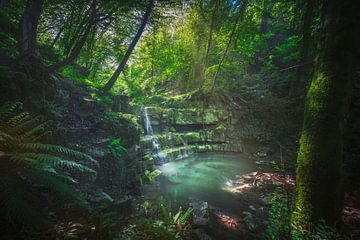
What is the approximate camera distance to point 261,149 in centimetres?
943

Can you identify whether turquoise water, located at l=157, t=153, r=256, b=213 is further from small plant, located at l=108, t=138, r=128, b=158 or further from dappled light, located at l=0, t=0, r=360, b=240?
small plant, located at l=108, t=138, r=128, b=158

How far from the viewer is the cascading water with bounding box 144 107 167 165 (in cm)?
852

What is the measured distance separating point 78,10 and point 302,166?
329 inches

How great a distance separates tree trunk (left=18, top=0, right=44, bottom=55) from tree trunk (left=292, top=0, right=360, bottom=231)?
252 inches

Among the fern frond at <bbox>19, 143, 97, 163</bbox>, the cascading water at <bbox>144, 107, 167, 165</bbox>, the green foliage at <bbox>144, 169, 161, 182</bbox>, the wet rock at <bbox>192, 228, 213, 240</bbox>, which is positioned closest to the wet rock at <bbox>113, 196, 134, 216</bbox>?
the wet rock at <bbox>192, 228, 213, 240</bbox>

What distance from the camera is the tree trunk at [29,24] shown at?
4.11m

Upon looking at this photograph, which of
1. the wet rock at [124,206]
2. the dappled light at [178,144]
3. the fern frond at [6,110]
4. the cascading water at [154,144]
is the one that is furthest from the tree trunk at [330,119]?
the cascading water at [154,144]

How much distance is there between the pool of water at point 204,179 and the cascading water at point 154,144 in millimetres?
363

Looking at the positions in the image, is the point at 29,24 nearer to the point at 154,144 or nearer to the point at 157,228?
the point at 157,228

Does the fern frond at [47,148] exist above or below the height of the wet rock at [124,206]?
above

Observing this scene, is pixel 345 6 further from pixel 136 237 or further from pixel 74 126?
pixel 74 126

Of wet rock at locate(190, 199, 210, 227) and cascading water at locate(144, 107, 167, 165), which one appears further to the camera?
cascading water at locate(144, 107, 167, 165)

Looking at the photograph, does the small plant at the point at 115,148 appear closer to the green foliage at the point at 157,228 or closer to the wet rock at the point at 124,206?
the wet rock at the point at 124,206

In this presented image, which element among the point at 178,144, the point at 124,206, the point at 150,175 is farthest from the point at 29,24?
the point at 178,144
